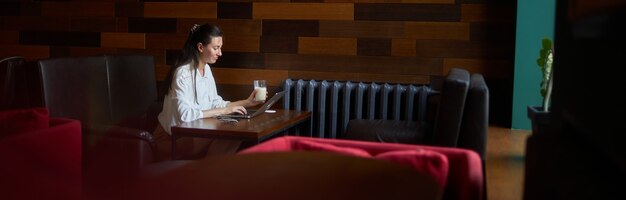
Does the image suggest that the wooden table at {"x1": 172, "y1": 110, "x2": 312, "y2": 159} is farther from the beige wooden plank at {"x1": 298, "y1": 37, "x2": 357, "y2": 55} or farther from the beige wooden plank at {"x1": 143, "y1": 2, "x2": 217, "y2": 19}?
the beige wooden plank at {"x1": 143, "y1": 2, "x2": 217, "y2": 19}

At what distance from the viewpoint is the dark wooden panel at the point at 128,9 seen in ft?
16.7

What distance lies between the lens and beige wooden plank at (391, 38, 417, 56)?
15.2 feet

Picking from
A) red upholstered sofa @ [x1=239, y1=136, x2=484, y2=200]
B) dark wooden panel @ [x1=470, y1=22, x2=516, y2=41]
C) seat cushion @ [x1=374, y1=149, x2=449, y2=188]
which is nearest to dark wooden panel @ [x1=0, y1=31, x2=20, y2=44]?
dark wooden panel @ [x1=470, y1=22, x2=516, y2=41]

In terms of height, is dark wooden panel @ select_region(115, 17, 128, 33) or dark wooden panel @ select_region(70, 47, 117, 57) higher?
dark wooden panel @ select_region(115, 17, 128, 33)

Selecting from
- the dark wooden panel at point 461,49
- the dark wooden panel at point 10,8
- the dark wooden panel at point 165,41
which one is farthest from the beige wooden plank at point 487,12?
the dark wooden panel at point 10,8

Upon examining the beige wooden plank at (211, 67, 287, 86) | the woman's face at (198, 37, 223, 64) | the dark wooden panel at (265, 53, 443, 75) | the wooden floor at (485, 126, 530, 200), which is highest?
the woman's face at (198, 37, 223, 64)

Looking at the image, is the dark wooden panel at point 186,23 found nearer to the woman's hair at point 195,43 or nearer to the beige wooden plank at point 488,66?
the woman's hair at point 195,43

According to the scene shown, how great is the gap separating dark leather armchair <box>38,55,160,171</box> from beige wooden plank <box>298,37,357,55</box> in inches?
45.7

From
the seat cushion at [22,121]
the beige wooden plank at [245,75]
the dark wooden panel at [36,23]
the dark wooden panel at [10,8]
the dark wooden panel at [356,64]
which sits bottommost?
the seat cushion at [22,121]

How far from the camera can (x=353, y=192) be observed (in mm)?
1448

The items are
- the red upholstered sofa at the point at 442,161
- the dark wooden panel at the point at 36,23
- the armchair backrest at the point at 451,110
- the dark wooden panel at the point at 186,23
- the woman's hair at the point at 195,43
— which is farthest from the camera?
the dark wooden panel at the point at 36,23

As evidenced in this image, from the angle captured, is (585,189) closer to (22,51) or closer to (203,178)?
(203,178)

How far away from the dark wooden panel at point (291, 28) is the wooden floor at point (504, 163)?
1.52 metres

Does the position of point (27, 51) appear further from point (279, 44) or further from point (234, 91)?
point (279, 44)
